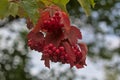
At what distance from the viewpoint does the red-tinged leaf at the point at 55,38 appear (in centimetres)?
171

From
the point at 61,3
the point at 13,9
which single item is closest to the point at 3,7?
the point at 13,9

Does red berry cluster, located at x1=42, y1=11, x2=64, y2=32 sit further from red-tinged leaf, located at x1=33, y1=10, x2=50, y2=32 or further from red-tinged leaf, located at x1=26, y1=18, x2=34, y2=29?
red-tinged leaf, located at x1=26, y1=18, x2=34, y2=29

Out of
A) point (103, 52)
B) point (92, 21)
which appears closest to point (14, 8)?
point (92, 21)

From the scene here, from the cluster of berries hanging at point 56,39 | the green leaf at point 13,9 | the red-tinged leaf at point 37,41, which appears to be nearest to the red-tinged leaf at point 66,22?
the cluster of berries hanging at point 56,39

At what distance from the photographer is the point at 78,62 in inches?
70.4

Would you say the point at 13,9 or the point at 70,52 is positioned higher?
the point at 13,9

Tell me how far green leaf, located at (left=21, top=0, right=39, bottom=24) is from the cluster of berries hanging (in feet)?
0.10

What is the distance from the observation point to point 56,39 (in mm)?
1725

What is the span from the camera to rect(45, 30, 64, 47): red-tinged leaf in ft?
5.61

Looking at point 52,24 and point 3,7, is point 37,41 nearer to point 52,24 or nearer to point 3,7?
point 52,24

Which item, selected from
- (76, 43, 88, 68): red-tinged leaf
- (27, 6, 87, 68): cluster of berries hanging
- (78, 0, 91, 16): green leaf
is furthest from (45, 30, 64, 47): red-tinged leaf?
(78, 0, 91, 16): green leaf

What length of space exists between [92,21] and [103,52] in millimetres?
976

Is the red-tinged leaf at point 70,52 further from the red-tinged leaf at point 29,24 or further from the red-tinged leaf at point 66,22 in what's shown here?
the red-tinged leaf at point 29,24

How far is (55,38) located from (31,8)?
0.15 m
